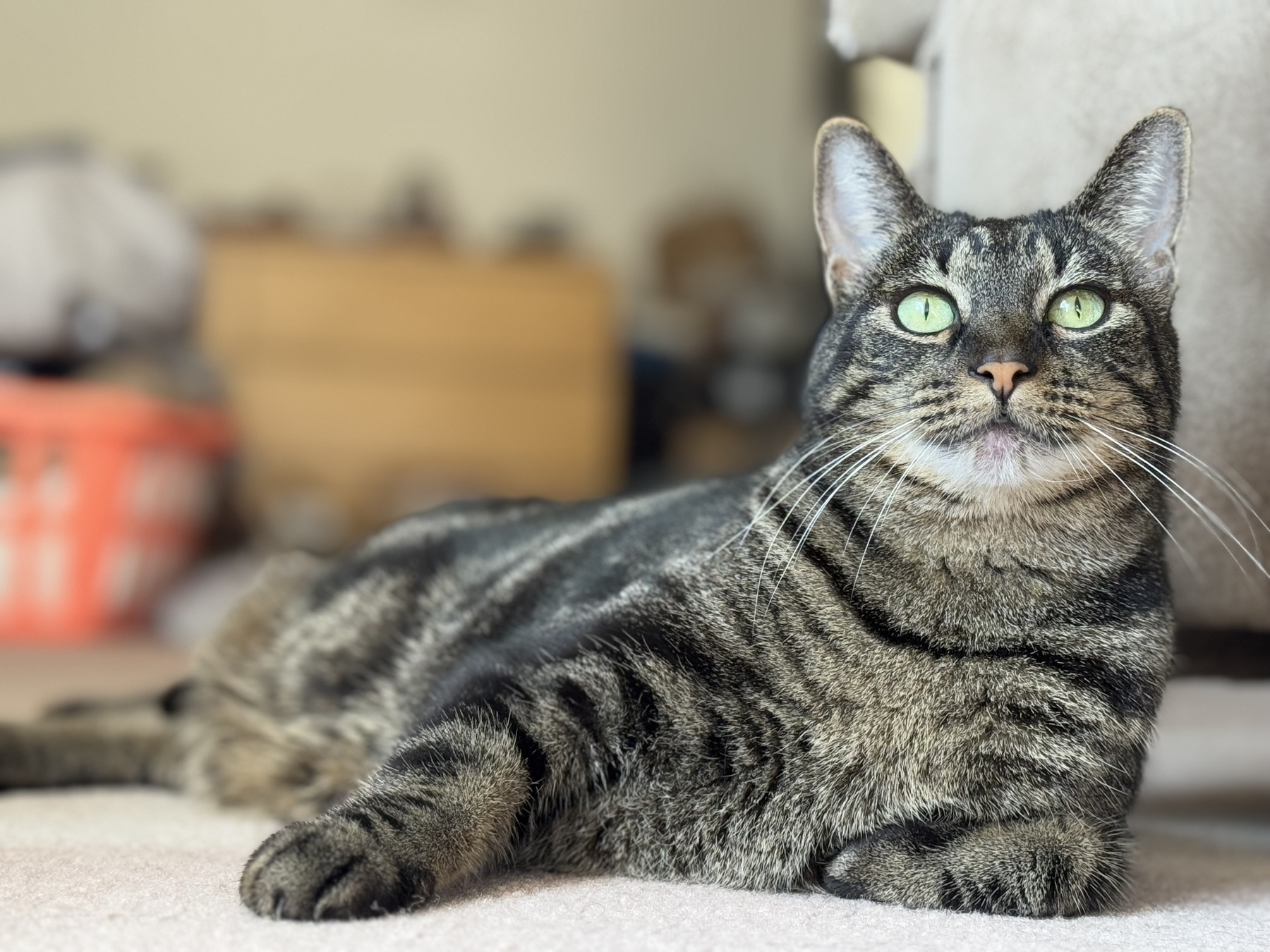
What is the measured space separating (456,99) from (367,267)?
142cm

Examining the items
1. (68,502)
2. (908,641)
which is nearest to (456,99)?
(68,502)

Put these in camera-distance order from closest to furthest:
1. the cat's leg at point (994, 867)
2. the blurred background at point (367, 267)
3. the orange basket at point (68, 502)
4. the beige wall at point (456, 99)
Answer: the cat's leg at point (994, 867), the orange basket at point (68, 502), the blurred background at point (367, 267), the beige wall at point (456, 99)

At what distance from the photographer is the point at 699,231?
5023 millimetres

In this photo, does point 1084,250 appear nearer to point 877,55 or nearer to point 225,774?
point 877,55

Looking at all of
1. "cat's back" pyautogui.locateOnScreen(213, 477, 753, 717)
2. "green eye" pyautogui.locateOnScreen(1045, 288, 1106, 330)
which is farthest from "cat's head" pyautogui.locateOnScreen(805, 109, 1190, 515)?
"cat's back" pyautogui.locateOnScreen(213, 477, 753, 717)

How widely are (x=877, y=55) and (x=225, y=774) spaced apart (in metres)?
1.07

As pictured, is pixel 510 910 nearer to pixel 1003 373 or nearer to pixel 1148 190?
pixel 1003 373

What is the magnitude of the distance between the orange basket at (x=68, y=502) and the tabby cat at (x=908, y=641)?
1836 mm

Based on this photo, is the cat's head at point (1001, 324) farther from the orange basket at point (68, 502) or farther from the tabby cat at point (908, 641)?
the orange basket at point (68, 502)

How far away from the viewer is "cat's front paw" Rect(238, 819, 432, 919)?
844 millimetres

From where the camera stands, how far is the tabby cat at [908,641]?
977 mm

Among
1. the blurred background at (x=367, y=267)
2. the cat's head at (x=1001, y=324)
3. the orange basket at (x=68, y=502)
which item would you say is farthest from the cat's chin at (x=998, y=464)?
the orange basket at (x=68, y=502)

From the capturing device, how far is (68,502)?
2.67 metres

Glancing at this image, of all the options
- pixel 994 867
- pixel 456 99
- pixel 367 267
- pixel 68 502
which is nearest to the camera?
pixel 994 867
